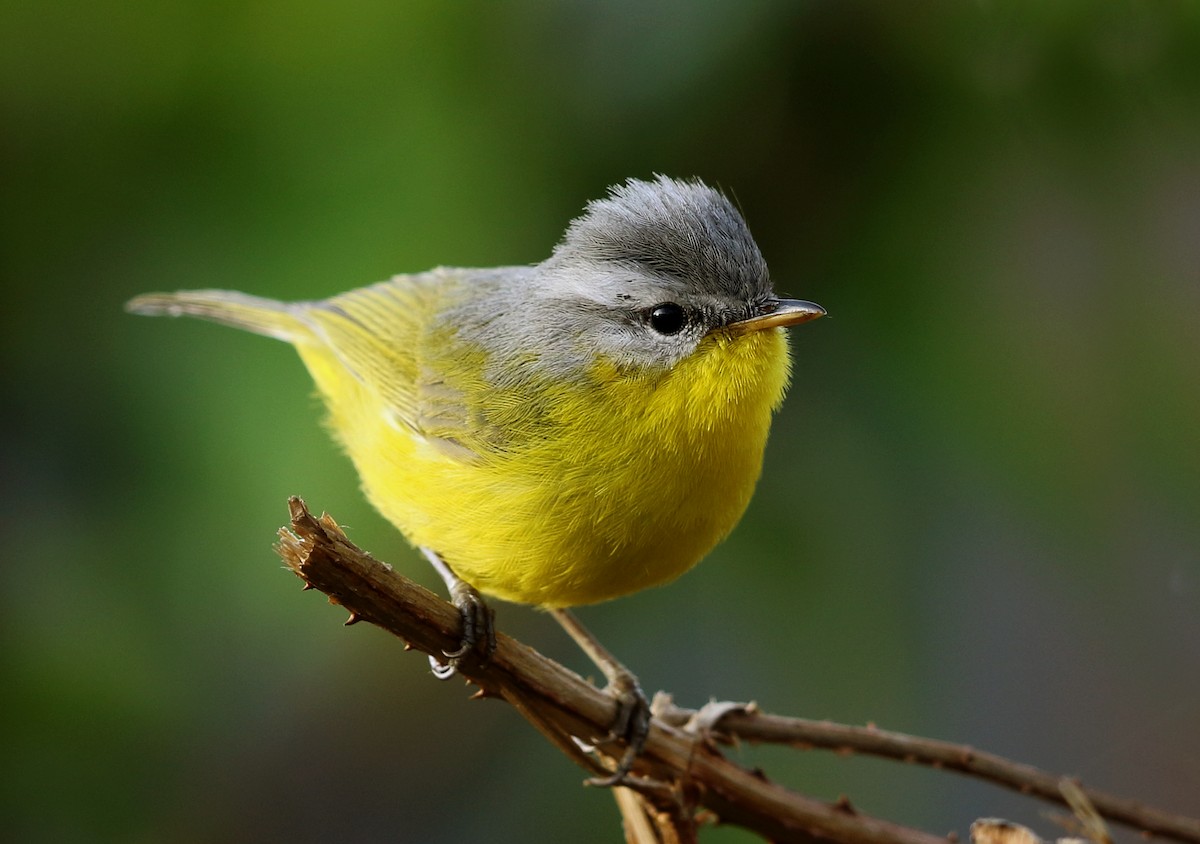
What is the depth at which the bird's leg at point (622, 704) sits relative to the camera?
1930 mm

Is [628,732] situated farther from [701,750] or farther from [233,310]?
[233,310]

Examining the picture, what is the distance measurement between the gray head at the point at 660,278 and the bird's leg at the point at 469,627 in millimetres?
548

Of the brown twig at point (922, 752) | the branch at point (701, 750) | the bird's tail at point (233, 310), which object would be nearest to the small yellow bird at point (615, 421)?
the branch at point (701, 750)

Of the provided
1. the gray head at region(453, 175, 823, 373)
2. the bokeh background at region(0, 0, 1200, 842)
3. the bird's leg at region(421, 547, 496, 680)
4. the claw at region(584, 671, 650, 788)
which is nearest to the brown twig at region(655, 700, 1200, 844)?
the claw at region(584, 671, 650, 788)

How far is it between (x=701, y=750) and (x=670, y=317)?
910 millimetres

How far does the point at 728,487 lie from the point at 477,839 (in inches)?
54.1

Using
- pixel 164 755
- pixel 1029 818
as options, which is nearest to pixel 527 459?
pixel 164 755

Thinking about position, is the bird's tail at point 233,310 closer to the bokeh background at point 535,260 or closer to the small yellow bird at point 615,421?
the bokeh background at point 535,260

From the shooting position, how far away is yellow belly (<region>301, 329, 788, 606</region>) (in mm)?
Result: 2271

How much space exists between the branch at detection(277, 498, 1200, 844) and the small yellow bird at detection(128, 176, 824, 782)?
0.63ft

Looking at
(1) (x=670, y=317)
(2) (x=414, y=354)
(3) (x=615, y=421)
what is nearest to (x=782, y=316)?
(1) (x=670, y=317)

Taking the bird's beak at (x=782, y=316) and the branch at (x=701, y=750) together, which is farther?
the bird's beak at (x=782, y=316)

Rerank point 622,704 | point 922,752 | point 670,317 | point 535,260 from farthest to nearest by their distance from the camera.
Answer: point 535,260
point 670,317
point 622,704
point 922,752

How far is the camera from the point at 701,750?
1.96 m
